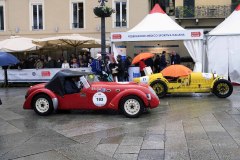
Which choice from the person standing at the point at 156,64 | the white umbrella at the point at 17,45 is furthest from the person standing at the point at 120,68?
the white umbrella at the point at 17,45

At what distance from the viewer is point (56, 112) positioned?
38.0 feet

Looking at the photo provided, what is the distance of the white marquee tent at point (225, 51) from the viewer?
19219 mm

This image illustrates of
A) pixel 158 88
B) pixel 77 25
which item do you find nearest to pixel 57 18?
pixel 77 25

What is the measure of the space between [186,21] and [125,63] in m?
12.8

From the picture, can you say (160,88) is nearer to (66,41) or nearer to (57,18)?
(66,41)

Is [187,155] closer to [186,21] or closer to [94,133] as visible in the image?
[94,133]

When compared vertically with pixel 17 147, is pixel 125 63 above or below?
above

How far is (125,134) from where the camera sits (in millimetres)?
8672

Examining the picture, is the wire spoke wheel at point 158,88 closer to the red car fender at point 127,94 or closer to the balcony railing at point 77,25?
the red car fender at point 127,94

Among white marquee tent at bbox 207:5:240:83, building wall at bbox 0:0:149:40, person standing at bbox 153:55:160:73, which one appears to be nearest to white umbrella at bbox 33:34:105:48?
person standing at bbox 153:55:160:73

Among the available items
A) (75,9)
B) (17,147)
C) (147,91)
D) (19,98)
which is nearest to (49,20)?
(75,9)

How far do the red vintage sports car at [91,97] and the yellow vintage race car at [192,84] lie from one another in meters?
3.57

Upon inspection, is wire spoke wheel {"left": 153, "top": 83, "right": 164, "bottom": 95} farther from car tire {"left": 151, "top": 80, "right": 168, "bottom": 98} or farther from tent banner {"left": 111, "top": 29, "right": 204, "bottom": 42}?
tent banner {"left": 111, "top": 29, "right": 204, "bottom": 42}

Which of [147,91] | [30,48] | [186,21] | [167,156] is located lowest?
[167,156]
